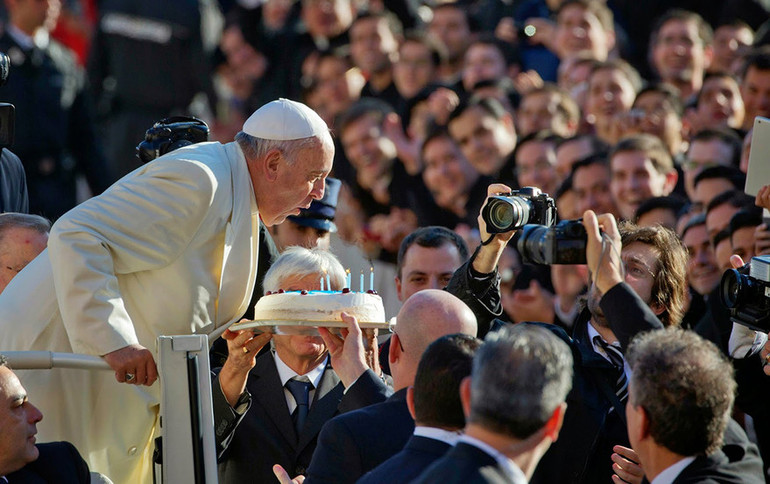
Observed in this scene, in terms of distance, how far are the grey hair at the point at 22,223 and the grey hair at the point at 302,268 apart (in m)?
0.95

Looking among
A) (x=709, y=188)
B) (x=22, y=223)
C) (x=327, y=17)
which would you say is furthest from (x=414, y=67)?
(x=22, y=223)

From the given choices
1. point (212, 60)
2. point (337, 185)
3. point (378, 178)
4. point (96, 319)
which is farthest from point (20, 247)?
point (212, 60)

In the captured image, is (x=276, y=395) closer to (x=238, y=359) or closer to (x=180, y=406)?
(x=238, y=359)

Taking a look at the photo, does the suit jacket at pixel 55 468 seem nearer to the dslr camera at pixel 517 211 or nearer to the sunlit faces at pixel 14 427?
the sunlit faces at pixel 14 427

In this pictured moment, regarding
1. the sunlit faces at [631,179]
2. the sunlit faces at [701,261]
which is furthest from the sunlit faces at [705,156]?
the sunlit faces at [701,261]

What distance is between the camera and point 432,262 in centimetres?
591

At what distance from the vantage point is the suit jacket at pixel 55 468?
413cm

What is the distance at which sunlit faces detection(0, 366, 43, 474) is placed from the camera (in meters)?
4.04

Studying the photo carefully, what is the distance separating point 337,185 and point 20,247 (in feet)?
6.19

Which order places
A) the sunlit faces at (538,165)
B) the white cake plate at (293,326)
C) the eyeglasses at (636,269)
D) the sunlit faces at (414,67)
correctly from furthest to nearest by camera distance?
the sunlit faces at (414,67), the sunlit faces at (538,165), the eyeglasses at (636,269), the white cake plate at (293,326)

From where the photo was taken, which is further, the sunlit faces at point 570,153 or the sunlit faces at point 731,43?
the sunlit faces at point 731,43

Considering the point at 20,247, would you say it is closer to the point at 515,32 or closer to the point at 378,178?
the point at 378,178

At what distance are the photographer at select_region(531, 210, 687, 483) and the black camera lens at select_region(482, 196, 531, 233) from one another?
35 centimetres

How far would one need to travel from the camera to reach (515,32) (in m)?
11.1
